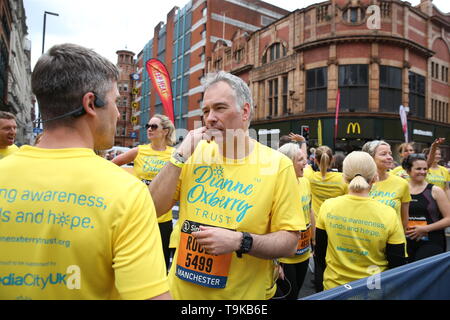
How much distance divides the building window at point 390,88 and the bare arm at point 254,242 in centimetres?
2024

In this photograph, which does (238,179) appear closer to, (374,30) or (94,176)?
(94,176)

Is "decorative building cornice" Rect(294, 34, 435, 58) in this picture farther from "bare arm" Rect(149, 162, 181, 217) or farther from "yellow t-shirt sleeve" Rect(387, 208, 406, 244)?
"bare arm" Rect(149, 162, 181, 217)

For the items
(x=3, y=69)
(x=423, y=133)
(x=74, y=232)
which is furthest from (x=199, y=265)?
(x=3, y=69)

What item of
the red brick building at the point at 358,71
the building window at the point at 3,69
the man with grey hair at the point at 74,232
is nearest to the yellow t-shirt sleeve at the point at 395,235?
the man with grey hair at the point at 74,232

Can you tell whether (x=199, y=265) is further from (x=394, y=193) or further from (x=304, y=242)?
(x=394, y=193)

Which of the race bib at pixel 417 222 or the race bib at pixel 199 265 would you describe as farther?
the race bib at pixel 417 222

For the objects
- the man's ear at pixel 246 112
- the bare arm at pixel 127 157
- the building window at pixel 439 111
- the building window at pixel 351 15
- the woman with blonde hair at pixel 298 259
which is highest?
the building window at pixel 351 15

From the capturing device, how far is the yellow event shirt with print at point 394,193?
3482 millimetres

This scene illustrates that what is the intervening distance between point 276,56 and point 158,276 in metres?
23.9

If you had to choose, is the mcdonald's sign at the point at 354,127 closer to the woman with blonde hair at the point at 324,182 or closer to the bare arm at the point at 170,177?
the woman with blonde hair at the point at 324,182

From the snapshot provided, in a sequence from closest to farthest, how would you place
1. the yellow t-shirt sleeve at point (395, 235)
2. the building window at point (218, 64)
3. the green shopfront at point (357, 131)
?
the yellow t-shirt sleeve at point (395, 235), the green shopfront at point (357, 131), the building window at point (218, 64)

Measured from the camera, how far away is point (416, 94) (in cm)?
2095

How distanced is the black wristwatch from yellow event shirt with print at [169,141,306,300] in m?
0.11
